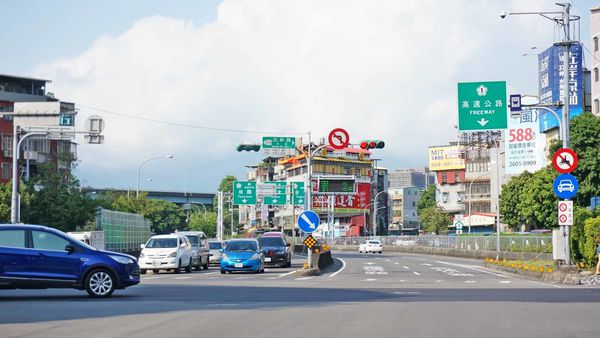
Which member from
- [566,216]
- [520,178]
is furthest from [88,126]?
[520,178]

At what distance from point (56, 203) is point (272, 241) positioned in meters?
22.0

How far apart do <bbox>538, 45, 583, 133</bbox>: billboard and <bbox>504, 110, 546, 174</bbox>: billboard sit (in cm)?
1922

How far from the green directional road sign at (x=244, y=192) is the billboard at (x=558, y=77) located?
2934 centimetres

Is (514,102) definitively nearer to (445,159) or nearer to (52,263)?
(52,263)

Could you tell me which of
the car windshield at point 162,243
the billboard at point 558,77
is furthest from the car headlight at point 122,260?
the billboard at point 558,77

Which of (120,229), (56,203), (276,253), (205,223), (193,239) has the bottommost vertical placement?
(276,253)

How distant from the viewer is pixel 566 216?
29.5m

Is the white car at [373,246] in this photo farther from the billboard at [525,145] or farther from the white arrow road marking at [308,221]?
the white arrow road marking at [308,221]

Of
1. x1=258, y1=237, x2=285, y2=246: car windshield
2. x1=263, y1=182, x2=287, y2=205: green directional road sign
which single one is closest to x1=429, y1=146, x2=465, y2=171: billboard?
x1=263, y1=182, x2=287, y2=205: green directional road sign

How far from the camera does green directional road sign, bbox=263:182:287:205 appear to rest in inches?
3127

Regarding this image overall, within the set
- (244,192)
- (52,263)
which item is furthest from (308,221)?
(244,192)

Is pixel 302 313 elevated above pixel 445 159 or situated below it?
below

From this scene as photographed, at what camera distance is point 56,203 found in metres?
61.8

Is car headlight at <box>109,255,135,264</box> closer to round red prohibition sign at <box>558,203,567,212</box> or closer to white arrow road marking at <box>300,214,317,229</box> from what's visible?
white arrow road marking at <box>300,214,317,229</box>
